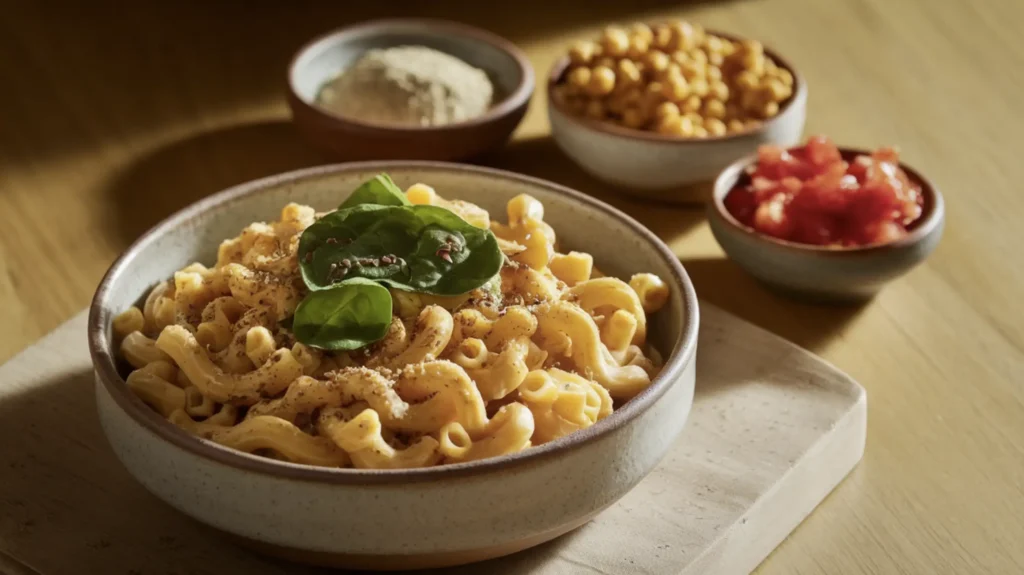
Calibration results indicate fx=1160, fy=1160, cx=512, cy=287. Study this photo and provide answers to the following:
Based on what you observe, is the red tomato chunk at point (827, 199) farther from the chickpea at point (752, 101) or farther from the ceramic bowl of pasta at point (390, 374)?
the ceramic bowl of pasta at point (390, 374)

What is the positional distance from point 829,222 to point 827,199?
34 millimetres

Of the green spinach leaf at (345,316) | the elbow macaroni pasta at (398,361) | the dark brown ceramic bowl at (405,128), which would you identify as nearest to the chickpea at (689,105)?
the dark brown ceramic bowl at (405,128)

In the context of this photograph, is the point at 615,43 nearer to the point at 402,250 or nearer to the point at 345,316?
the point at 402,250

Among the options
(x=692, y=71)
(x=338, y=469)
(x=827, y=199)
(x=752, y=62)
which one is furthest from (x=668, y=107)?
(x=338, y=469)

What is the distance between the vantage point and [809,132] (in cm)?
226

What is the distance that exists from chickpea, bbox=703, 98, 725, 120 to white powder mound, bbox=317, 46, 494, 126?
0.41 meters

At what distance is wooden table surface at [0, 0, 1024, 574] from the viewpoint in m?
1.39

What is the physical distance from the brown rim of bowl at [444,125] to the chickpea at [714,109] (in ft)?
1.05

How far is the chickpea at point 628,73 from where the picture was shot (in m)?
1.98

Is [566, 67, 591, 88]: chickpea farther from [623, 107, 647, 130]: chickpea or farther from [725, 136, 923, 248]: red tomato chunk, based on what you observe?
[725, 136, 923, 248]: red tomato chunk

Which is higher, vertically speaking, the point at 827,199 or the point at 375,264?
the point at 375,264

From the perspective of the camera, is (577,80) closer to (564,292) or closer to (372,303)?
(564,292)

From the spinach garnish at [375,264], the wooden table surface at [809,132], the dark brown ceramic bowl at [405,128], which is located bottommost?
the wooden table surface at [809,132]

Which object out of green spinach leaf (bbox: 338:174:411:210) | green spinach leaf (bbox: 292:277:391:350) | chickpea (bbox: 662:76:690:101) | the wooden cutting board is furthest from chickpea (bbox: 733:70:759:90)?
green spinach leaf (bbox: 292:277:391:350)
